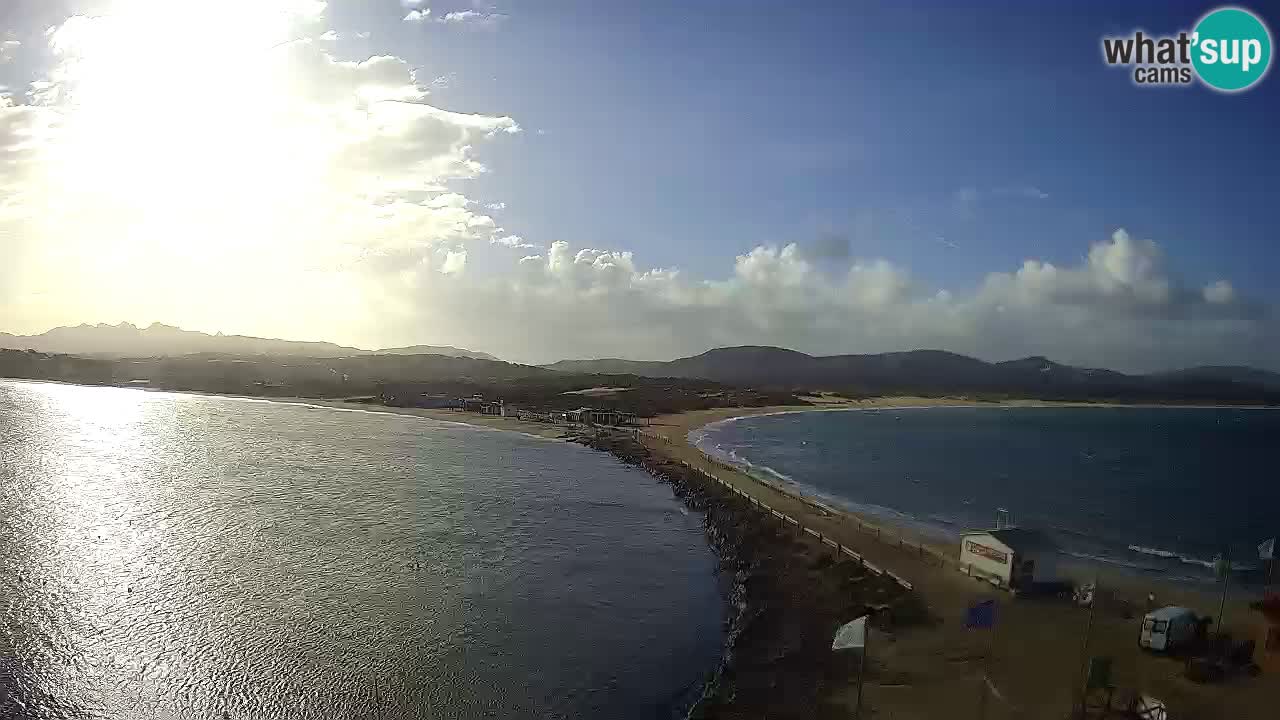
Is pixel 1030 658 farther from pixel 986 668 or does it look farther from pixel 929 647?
pixel 929 647

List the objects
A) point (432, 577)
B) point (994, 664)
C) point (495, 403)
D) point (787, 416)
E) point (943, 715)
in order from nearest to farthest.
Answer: point (943, 715) < point (994, 664) < point (432, 577) < point (495, 403) < point (787, 416)

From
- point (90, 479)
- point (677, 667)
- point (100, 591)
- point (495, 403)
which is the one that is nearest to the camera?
point (677, 667)

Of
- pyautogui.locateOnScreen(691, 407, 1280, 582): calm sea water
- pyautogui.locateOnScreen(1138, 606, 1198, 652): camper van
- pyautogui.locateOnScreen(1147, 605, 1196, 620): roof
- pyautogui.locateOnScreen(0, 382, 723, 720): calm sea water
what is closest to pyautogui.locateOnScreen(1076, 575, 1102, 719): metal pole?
pyautogui.locateOnScreen(1138, 606, 1198, 652): camper van

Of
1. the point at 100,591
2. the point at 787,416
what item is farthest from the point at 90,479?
the point at 787,416

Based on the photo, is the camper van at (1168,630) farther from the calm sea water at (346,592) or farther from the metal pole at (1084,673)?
the calm sea water at (346,592)

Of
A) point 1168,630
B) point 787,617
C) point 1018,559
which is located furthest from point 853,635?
point 1018,559

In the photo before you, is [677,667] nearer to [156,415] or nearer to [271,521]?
[271,521]
